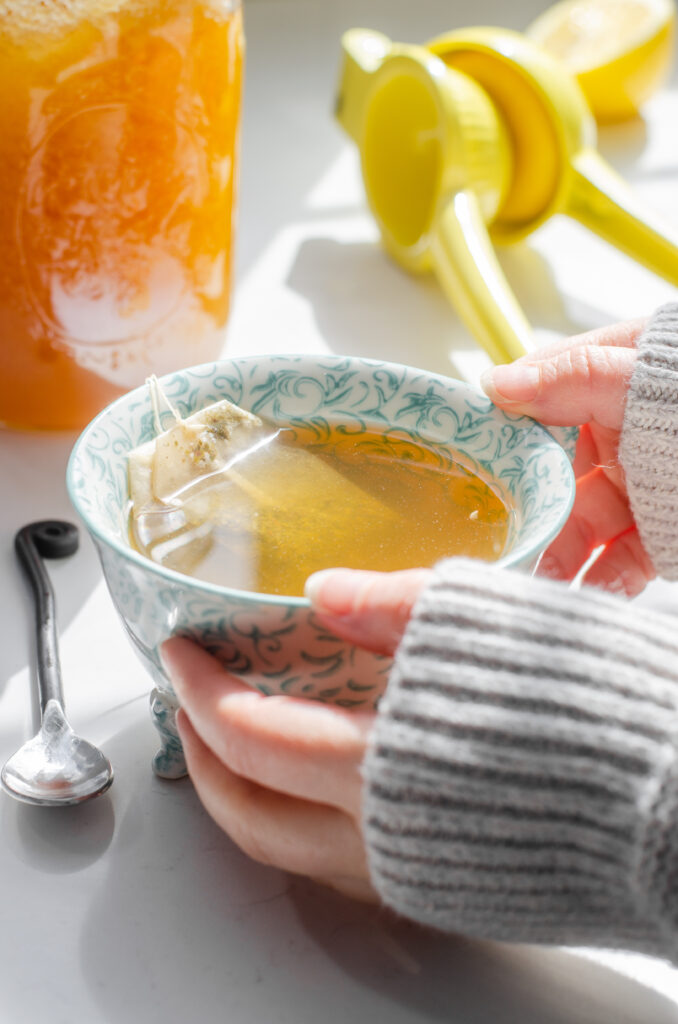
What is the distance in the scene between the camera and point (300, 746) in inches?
13.2

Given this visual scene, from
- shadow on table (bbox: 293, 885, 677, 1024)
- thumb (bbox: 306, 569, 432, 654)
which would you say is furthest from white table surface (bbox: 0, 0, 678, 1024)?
thumb (bbox: 306, 569, 432, 654)

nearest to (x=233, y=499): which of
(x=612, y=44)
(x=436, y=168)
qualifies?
(x=436, y=168)

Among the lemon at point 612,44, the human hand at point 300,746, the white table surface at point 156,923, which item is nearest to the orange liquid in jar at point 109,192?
the white table surface at point 156,923

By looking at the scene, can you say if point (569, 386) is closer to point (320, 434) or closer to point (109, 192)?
point (320, 434)

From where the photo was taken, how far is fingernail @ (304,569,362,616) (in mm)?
327

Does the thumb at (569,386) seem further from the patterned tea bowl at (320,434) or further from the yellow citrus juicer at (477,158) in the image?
the yellow citrus juicer at (477,158)

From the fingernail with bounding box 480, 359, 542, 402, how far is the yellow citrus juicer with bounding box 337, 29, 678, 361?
0.80 ft

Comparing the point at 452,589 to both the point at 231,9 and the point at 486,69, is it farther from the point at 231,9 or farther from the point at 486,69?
the point at 486,69

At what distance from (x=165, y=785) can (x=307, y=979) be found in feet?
0.33

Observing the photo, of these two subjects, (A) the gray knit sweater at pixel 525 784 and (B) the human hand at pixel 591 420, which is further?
(B) the human hand at pixel 591 420

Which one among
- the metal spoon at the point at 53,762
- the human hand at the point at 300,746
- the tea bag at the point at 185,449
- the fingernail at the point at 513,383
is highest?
the fingernail at the point at 513,383

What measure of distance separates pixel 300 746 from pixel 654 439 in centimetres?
23

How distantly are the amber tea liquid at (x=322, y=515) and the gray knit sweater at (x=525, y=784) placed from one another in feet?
0.32

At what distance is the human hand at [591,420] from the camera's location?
461mm
